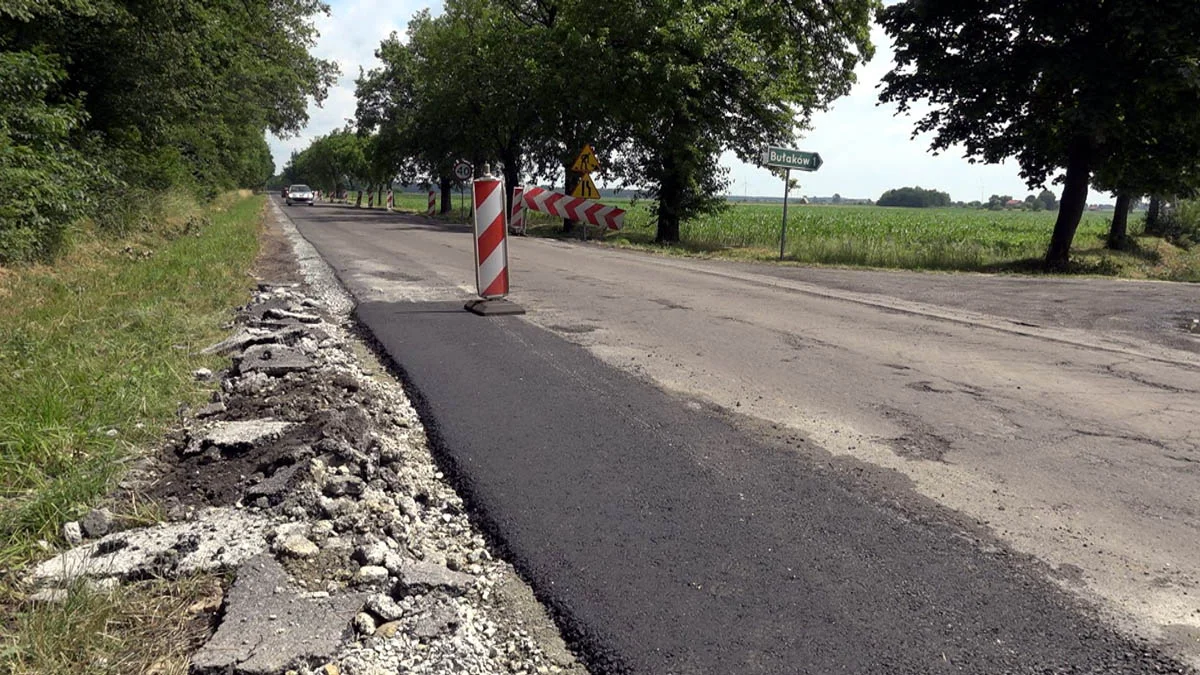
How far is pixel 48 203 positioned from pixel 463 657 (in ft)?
33.9

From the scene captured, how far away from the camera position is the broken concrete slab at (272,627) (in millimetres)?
2094

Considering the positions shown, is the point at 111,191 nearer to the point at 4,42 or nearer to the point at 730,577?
the point at 4,42

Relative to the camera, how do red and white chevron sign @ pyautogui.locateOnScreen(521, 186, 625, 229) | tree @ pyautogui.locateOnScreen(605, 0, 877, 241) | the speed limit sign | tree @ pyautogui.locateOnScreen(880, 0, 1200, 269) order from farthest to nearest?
the speed limit sign < red and white chevron sign @ pyautogui.locateOnScreen(521, 186, 625, 229) < tree @ pyautogui.locateOnScreen(605, 0, 877, 241) < tree @ pyautogui.locateOnScreen(880, 0, 1200, 269)

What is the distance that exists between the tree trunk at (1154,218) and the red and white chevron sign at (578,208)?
18210 millimetres

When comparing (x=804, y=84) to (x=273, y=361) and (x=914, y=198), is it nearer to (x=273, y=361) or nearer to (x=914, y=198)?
(x=273, y=361)

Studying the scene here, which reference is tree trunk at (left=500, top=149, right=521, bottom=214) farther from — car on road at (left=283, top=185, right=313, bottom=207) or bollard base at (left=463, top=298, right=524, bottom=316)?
car on road at (left=283, top=185, right=313, bottom=207)

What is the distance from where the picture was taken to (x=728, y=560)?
2.68 meters

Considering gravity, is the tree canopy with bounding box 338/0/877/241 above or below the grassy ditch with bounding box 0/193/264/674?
above

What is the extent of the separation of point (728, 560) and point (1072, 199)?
1924 cm

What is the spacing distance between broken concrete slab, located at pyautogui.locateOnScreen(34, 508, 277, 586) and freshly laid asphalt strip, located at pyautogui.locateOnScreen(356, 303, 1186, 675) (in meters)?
0.90

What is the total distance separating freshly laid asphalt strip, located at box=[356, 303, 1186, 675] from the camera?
85.4 inches

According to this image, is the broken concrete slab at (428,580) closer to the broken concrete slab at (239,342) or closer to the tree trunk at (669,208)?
the broken concrete slab at (239,342)

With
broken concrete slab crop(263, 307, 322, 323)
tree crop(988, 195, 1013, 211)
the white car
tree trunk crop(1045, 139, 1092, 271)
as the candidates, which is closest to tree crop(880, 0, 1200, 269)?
tree trunk crop(1045, 139, 1092, 271)

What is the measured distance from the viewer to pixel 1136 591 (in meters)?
2.55
